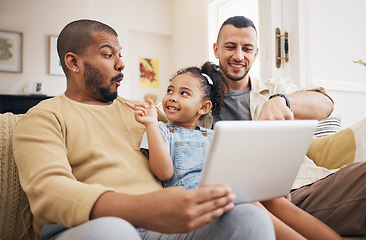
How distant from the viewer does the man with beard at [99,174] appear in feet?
2.20

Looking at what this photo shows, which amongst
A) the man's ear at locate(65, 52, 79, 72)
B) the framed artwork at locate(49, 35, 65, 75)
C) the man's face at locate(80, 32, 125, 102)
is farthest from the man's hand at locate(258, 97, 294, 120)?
the framed artwork at locate(49, 35, 65, 75)

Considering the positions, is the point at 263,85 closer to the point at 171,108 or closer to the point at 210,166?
the point at 171,108

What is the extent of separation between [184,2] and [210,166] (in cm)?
535

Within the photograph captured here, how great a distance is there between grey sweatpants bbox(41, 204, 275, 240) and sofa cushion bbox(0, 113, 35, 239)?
44cm

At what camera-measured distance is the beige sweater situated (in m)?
0.74

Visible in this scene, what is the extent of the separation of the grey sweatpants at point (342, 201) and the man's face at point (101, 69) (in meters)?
0.78

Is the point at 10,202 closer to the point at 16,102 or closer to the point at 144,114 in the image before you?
the point at 144,114

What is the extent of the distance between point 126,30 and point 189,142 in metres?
4.71

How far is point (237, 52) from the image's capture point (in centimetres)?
180

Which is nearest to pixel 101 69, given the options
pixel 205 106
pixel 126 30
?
pixel 205 106

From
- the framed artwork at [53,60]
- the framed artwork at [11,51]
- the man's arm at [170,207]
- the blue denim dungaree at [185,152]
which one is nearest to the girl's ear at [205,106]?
the blue denim dungaree at [185,152]

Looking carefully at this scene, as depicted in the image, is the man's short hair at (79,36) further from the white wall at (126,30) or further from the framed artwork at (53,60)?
the framed artwork at (53,60)

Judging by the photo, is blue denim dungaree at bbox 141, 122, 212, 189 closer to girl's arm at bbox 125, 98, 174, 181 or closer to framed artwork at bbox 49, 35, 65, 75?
girl's arm at bbox 125, 98, 174, 181

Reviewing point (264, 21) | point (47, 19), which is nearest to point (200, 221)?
point (264, 21)
